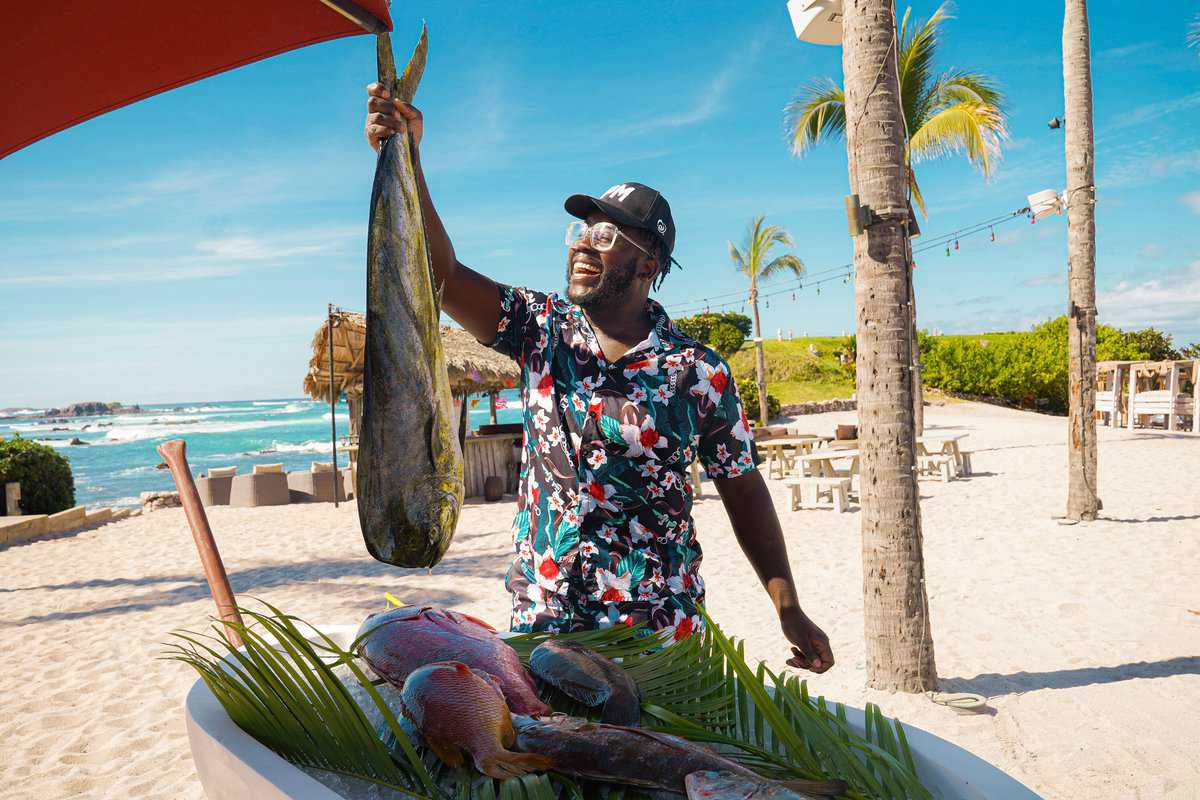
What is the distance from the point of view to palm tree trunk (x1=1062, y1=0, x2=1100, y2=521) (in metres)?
9.68

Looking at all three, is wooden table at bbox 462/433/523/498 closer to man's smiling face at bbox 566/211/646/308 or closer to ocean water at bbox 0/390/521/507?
ocean water at bbox 0/390/521/507

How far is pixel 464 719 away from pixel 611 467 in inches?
38.8

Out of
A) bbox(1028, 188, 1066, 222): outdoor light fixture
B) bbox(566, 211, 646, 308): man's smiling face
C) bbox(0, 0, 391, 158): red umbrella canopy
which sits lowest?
bbox(566, 211, 646, 308): man's smiling face

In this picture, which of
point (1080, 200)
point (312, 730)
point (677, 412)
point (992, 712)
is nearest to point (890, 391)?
point (992, 712)

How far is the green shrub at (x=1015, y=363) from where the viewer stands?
35344mm

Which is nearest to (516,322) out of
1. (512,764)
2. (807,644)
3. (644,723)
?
(807,644)

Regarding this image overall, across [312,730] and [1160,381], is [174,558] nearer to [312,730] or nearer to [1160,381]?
[312,730]

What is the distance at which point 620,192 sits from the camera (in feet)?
6.35

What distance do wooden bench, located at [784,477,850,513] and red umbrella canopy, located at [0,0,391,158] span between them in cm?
1226

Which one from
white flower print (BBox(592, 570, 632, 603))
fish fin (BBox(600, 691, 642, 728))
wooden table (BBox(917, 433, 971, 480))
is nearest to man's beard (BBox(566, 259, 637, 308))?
white flower print (BBox(592, 570, 632, 603))

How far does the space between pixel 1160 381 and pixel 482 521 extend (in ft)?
93.8

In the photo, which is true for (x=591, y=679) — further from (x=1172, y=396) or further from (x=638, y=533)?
(x=1172, y=396)

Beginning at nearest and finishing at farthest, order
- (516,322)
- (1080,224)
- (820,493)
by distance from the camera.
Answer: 1. (516,322)
2. (1080,224)
3. (820,493)

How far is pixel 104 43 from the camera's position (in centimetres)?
146
